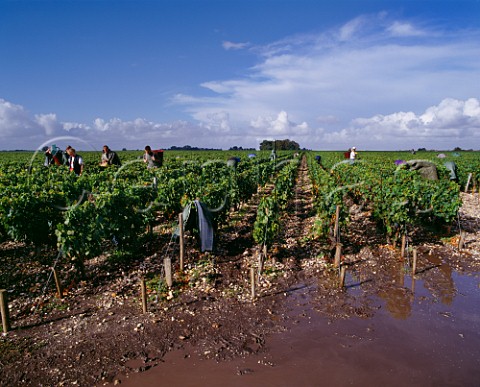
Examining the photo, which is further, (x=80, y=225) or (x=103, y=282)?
(x=103, y=282)

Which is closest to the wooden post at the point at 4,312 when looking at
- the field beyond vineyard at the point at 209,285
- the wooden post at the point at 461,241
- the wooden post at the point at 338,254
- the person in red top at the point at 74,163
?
the field beyond vineyard at the point at 209,285

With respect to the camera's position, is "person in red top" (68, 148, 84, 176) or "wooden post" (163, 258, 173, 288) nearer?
"wooden post" (163, 258, 173, 288)

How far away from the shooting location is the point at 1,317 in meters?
5.73

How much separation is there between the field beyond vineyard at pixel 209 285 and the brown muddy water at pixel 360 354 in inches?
1.3

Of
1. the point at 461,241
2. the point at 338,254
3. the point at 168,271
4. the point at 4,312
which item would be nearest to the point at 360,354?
the point at 338,254

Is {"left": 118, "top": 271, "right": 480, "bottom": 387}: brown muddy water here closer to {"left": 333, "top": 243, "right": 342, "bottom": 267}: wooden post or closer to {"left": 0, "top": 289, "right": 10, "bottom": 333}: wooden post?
{"left": 333, "top": 243, "right": 342, "bottom": 267}: wooden post

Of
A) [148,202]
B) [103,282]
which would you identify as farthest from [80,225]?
[148,202]

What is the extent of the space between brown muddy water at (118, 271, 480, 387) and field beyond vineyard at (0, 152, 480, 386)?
3 cm

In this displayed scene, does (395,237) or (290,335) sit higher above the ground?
(395,237)

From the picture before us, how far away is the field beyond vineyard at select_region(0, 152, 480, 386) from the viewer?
4816 mm

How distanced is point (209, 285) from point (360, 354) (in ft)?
11.1

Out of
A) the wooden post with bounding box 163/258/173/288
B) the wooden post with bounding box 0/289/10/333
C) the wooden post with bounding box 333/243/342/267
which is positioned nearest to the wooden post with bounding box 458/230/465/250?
the wooden post with bounding box 333/243/342/267

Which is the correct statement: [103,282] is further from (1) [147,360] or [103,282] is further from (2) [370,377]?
(2) [370,377]

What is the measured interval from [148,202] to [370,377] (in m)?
7.96
